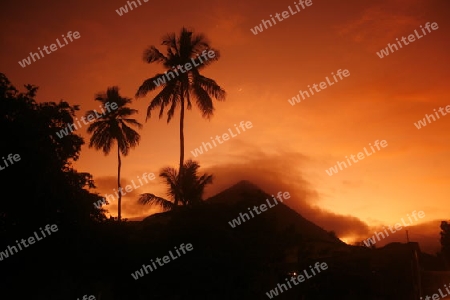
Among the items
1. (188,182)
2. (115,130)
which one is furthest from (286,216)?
(115,130)

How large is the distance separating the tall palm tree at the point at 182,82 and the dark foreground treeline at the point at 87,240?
776 cm

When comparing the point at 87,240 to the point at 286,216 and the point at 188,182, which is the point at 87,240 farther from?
the point at 286,216

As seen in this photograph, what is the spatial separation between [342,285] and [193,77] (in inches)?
592

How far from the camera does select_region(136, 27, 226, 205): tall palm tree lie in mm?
24109

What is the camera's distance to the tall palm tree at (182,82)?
2411 centimetres

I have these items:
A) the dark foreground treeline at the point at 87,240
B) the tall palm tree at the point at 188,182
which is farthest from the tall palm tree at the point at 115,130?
the dark foreground treeline at the point at 87,240

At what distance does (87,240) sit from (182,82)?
1176 cm

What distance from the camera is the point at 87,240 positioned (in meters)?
16.2

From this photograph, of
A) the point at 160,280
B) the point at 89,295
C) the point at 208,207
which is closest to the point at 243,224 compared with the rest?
the point at 208,207

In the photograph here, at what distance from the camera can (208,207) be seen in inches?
672

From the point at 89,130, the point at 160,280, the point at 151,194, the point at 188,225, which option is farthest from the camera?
the point at 89,130

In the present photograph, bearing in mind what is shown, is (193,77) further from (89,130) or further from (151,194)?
(89,130)

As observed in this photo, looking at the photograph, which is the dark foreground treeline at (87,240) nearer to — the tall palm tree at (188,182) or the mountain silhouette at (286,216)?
the tall palm tree at (188,182)

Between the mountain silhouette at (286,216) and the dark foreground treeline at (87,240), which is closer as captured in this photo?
the dark foreground treeline at (87,240)
